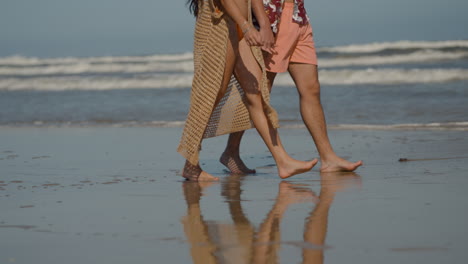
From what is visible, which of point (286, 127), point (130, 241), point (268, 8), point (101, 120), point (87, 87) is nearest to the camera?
point (130, 241)

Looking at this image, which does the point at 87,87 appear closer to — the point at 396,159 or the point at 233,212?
the point at 396,159

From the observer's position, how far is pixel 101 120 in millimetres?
9023

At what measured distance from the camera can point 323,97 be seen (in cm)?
1058

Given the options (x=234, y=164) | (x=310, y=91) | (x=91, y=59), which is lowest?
(x=91, y=59)

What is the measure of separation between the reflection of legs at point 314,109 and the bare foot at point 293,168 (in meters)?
0.40

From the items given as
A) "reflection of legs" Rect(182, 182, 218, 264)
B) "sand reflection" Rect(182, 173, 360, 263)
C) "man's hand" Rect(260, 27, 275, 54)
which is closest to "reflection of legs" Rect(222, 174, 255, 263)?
"sand reflection" Rect(182, 173, 360, 263)

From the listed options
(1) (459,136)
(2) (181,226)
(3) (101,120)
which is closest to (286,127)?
(1) (459,136)

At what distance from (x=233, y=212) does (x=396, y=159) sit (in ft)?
6.89

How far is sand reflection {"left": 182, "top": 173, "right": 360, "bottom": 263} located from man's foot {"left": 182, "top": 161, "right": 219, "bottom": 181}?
33 centimetres

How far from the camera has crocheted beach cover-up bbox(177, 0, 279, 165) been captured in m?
4.18

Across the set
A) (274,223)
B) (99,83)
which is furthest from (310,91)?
(99,83)

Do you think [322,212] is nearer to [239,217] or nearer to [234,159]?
[239,217]

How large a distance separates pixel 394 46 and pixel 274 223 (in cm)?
2193

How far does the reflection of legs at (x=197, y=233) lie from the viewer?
257 cm
